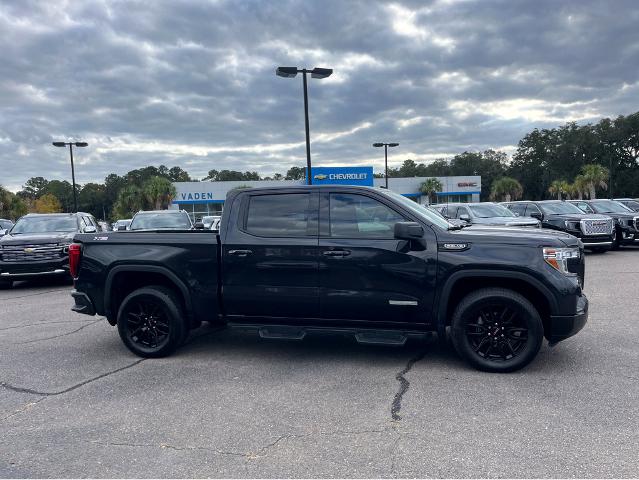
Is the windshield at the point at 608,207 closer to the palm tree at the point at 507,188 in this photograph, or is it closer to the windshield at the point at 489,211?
the windshield at the point at 489,211

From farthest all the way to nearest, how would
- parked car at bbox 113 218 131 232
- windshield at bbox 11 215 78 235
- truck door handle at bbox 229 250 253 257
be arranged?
windshield at bbox 11 215 78 235, parked car at bbox 113 218 131 232, truck door handle at bbox 229 250 253 257

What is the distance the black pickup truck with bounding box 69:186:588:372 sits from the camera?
4.75 meters

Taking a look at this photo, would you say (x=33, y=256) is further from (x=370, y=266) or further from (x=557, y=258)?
(x=557, y=258)

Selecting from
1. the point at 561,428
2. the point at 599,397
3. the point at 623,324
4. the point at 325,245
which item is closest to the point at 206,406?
the point at 325,245

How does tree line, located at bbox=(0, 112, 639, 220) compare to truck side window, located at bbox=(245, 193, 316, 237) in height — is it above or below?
above

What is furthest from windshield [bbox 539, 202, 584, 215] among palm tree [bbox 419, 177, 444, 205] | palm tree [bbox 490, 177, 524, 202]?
palm tree [bbox 490, 177, 524, 202]

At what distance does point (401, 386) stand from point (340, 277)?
1209mm

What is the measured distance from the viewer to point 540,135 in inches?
3290

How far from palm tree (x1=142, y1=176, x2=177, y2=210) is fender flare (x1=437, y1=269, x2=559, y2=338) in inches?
1790

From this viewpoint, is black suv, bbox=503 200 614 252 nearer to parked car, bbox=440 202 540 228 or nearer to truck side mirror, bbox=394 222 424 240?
parked car, bbox=440 202 540 228

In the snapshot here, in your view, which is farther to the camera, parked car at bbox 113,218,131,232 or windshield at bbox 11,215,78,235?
windshield at bbox 11,215,78,235

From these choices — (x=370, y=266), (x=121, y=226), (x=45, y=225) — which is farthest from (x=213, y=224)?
(x=370, y=266)

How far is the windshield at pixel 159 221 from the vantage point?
1360cm

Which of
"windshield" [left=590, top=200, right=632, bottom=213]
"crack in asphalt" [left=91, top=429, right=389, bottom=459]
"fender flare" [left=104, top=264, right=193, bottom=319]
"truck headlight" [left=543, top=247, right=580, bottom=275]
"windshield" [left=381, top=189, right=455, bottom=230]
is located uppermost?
"windshield" [left=381, top=189, right=455, bottom=230]
